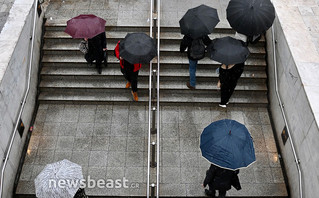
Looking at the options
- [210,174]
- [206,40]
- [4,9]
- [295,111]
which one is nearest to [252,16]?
[206,40]

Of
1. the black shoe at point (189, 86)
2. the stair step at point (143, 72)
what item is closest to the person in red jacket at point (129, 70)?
the stair step at point (143, 72)

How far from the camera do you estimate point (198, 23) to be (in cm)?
834

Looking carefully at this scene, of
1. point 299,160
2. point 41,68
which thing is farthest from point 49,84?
point 299,160

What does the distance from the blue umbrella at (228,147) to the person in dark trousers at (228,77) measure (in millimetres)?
1936

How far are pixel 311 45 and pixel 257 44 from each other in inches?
71.2

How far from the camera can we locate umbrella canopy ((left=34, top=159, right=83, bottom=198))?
6.06m

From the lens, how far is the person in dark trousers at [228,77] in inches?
335

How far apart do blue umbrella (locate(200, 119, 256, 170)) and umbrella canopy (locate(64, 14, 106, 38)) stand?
380 centimetres

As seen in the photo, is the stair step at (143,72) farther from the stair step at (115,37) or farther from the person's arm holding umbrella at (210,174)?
the person's arm holding umbrella at (210,174)

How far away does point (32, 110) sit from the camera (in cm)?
956

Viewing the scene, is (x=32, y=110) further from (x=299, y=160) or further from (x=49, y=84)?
(x=299, y=160)

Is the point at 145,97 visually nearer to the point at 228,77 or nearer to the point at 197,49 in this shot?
the point at 197,49

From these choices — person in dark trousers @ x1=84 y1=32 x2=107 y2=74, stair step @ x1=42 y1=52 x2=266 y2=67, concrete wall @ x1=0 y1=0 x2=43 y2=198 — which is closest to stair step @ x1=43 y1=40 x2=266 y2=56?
stair step @ x1=42 y1=52 x2=266 y2=67

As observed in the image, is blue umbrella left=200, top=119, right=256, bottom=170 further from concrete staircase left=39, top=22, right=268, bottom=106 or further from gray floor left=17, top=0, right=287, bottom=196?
concrete staircase left=39, top=22, right=268, bottom=106
